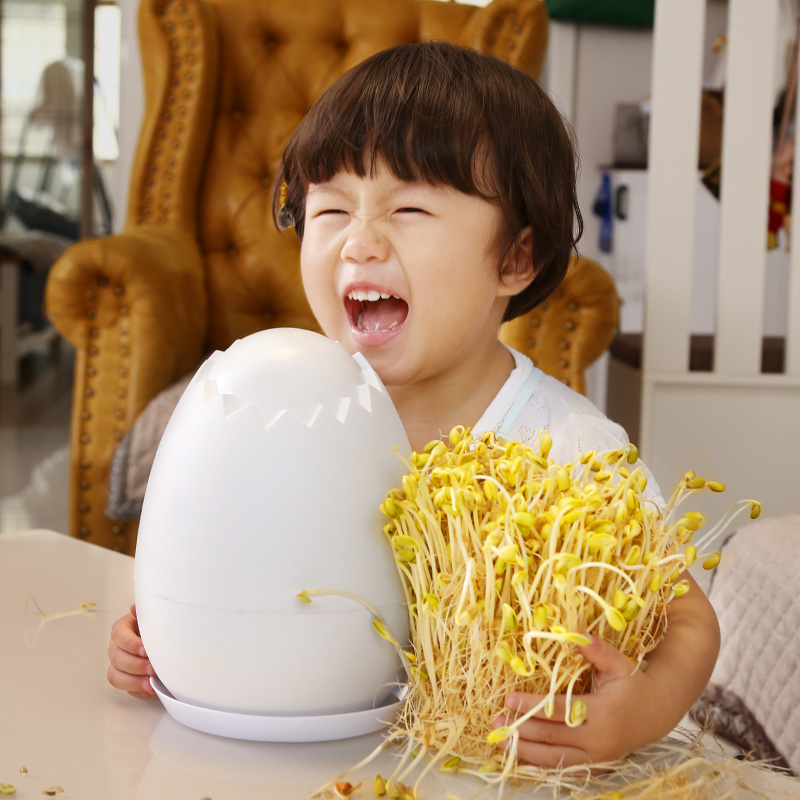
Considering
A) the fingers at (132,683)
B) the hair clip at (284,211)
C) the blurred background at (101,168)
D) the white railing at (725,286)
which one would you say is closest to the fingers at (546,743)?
the fingers at (132,683)

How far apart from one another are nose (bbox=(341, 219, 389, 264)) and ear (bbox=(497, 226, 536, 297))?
147 mm

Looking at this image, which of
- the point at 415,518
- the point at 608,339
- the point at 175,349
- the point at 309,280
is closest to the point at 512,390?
the point at 309,280

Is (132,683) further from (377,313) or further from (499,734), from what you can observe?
(377,313)

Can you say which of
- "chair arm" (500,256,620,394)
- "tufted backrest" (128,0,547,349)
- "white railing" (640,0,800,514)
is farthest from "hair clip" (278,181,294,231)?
"tufted backrest" (128,0,547,349)

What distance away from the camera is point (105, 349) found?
1712mm

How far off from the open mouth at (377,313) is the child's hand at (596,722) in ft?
1.35

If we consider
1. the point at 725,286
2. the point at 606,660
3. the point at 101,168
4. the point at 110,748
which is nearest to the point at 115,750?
the point at 110,748

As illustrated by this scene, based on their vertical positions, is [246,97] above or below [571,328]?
above

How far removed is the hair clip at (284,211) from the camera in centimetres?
93

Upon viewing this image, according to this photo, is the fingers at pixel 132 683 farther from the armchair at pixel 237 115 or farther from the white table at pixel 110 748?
the armchair at pixel 237 115

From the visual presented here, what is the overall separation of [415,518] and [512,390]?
1.48 ft

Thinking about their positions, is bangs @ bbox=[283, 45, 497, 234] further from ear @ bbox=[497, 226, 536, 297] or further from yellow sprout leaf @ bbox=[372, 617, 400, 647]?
yellow sprout leaf @ bbox=[372, 617, 400, 647]

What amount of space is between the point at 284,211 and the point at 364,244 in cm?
26

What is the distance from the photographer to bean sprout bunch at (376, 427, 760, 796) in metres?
0.39
